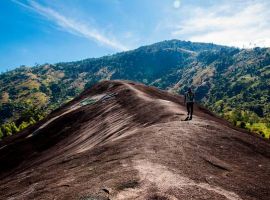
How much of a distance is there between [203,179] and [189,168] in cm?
162

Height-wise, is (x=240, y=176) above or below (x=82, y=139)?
above

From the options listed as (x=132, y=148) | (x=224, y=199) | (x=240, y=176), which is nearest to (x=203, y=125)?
(x=132, y=148)

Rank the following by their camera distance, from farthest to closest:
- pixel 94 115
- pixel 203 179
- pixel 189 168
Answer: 1. pixel 94 115
2. pixel 189 168
3. pixel 203 179

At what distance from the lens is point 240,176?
20047 mm

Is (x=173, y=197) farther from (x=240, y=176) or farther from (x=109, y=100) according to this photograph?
(x=109, y=100)

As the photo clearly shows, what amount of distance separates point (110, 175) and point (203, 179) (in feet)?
16.7

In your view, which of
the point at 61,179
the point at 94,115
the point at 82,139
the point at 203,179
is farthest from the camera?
the point at 94,115

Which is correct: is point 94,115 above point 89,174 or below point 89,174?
below

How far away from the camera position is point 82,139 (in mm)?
45500

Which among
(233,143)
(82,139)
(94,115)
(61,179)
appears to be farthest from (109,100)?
(61,179)

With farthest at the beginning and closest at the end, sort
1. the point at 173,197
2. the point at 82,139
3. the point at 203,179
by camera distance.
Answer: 1. the point at 82,139
2. the point at 203,179
3. the point at 173,197

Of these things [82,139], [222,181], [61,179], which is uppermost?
[222,181]

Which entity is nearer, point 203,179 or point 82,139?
point 203,179

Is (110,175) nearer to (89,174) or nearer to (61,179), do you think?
(89,174)
